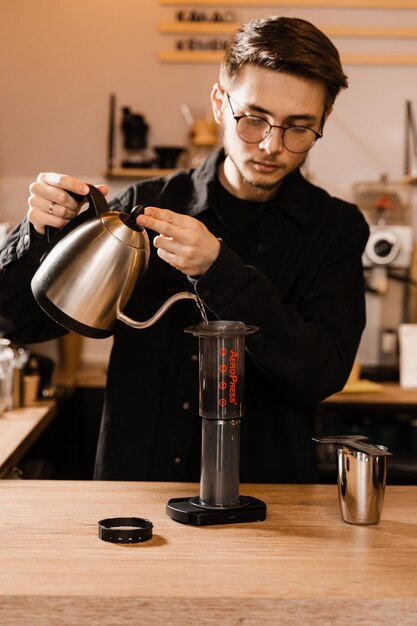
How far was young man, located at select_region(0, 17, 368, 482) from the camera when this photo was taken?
1812mm

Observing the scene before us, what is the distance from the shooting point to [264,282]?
1.66 m

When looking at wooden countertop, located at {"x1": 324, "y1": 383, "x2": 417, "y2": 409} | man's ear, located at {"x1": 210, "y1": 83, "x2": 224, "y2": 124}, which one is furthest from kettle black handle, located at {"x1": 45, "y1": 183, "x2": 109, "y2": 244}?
wooden countertop, located at {"x1": 324, "y1": 383, "x2": 417, "y2": 409}

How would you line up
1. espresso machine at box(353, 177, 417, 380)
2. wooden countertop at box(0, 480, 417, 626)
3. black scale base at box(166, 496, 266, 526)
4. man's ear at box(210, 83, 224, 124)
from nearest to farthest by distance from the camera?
wooden countertop at box(0, 480, 417, 626)
black scale base at box(166, 496, 266, 526)
man's ear at box(210, 83, 224, 124)
espresso machine at box(353, 177, 417, 380)

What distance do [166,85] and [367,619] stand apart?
341cm

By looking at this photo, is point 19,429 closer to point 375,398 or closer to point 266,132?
point 266,132

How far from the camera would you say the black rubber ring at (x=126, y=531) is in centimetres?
134

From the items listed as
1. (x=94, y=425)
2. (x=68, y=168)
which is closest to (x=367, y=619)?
(x=94, y=425)

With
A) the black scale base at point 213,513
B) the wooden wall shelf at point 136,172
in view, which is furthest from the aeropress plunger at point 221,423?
the wooden wall shelf at point 136,172

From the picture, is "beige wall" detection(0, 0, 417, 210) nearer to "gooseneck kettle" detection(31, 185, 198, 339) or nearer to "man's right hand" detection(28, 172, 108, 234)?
"man's right hand" detection(28, 172, 108, 234)

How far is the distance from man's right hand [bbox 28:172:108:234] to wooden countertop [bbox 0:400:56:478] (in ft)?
2.62

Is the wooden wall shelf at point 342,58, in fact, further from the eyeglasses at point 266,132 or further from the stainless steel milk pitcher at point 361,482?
the stainless steel milk pitcher at point 361,482

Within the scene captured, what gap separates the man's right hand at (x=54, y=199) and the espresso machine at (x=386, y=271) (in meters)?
2.54

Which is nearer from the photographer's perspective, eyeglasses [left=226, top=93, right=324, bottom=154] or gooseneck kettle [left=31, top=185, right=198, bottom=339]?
gooseneck kettle [left=31, top=185, right=198, bottom=339]

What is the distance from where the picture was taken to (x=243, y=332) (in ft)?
4.88
